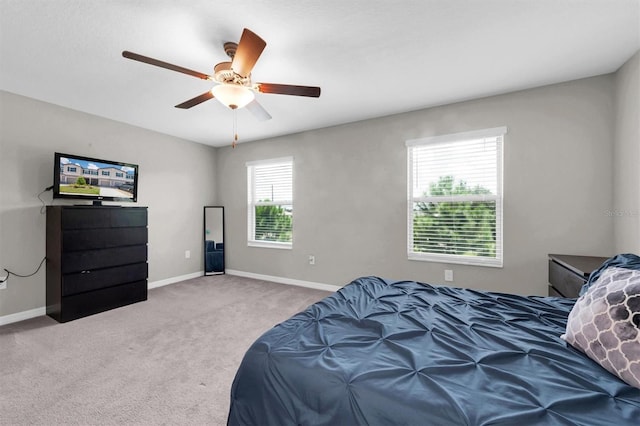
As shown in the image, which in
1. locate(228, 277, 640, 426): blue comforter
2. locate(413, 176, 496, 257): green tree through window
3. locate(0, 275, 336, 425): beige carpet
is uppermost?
locate(413, 176, 496, 257): green tree through window

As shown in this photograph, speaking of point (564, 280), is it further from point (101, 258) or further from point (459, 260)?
point (101, 258)

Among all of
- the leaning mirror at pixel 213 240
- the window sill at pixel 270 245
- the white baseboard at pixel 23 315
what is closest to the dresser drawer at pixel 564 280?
the window sill at pixel 270 245

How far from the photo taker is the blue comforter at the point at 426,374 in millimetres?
836

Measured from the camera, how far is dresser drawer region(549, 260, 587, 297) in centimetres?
203

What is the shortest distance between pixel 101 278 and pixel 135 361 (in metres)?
1.66

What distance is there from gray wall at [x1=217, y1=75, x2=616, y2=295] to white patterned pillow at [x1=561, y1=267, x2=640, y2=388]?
196cm

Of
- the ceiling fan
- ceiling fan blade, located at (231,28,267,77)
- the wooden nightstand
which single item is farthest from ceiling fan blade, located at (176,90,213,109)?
the wooden nightstand

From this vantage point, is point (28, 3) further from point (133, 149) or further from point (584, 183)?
point (584, 183)

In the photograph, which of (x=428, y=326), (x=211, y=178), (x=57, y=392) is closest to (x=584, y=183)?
(x=428, y=326)

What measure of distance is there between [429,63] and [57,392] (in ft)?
12.4

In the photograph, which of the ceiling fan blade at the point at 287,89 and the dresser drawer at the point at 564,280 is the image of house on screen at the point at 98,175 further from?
the dresser drawer at the point at 564,280

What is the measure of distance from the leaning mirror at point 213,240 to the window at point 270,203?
2.10ft

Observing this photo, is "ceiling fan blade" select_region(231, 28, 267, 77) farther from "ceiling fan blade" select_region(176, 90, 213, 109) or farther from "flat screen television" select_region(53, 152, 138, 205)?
"flat screen television" select_region(53, 152, 138, 205)

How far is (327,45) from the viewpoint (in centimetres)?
218
